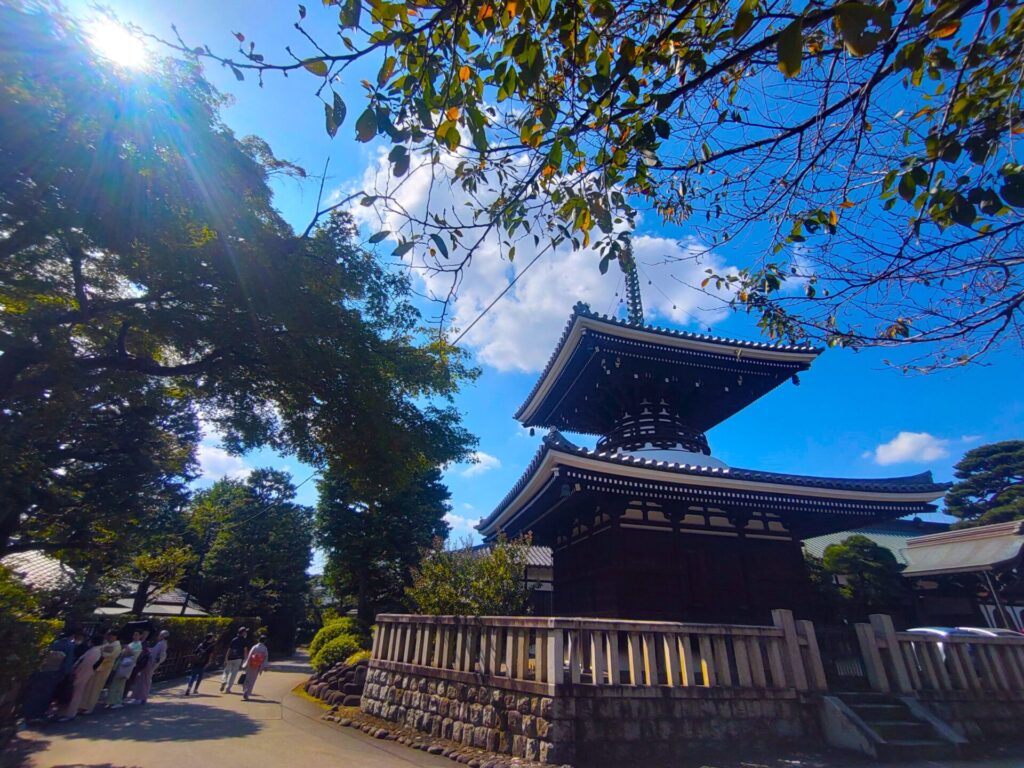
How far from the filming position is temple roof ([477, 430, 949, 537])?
26.8ft

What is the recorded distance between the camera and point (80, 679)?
838 centimetres

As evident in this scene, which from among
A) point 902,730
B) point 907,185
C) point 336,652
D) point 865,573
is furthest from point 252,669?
point 865,573

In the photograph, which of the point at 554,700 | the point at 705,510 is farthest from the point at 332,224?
the point at 705,510

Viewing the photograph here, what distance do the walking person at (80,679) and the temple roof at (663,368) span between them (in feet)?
33.9

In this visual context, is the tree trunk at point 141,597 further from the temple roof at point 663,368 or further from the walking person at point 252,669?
the temple roof at point 663,368

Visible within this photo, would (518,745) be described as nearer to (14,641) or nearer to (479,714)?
(479,714)

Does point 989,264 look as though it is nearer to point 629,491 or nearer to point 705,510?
point 629,491

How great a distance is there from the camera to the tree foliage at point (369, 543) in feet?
75.6

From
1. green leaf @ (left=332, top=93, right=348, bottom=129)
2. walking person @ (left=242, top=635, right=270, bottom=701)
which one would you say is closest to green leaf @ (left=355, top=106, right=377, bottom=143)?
green leaf @ (left=332, top=93, right=348, bottom=129)

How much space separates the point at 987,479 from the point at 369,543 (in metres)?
43.0

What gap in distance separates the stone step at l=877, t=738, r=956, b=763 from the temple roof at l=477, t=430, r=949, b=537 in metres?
3.70

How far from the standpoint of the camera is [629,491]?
27.7ft

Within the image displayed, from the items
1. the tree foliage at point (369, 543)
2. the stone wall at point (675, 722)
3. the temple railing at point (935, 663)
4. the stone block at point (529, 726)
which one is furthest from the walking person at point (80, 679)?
the tree foliage at point (369, 543)

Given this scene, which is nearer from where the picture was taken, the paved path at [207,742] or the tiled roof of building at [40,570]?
the paved path at [207,742]
